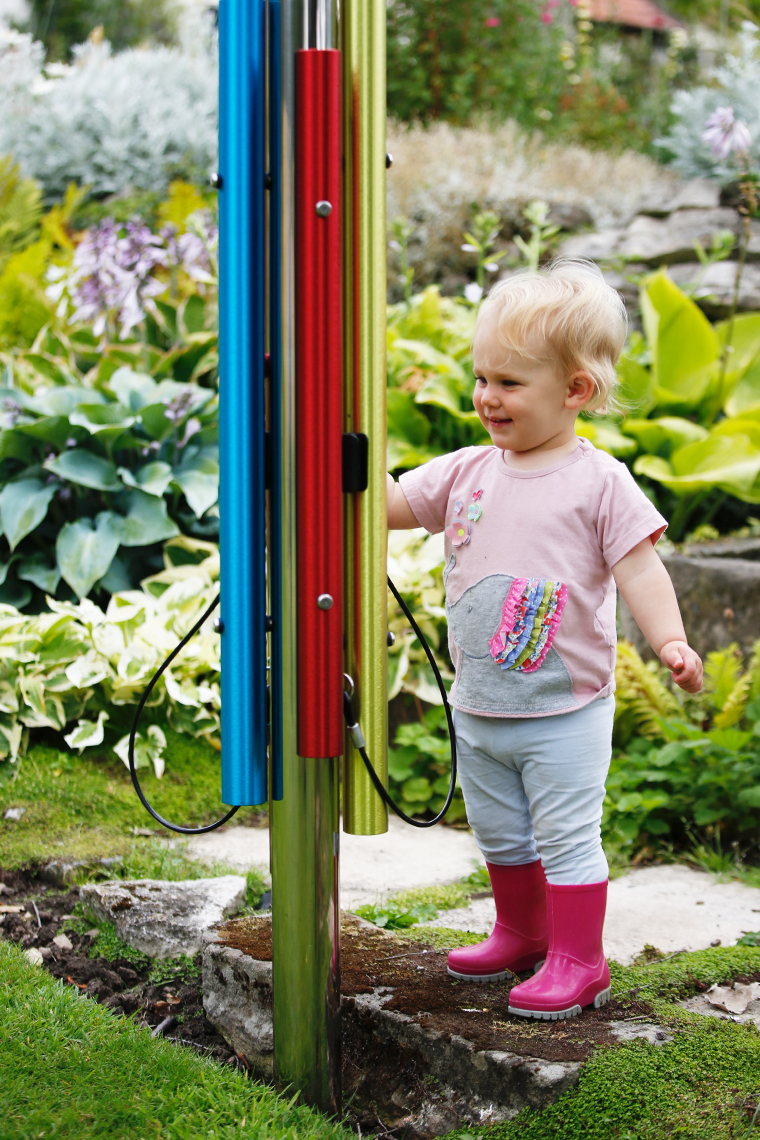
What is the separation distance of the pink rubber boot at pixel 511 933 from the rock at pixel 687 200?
6155mm

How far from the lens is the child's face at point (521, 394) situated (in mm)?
1774

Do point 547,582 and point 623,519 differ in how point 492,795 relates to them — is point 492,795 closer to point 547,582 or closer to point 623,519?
point 547,582

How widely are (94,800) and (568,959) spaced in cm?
171

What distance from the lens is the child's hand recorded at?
1.64 m

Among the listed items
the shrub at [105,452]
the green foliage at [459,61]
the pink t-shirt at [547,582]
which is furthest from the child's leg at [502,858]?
the green foliage at [459,61]

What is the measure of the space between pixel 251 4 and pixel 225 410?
59 cm

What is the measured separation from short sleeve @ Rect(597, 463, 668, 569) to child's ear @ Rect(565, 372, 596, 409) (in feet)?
0.47

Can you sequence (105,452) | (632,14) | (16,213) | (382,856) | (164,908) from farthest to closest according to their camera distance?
(632,14) < (16,213) < (105,452) < (382,856) < (164,908)

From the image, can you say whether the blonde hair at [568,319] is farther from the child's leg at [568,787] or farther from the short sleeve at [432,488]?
the child's leg at [568,787]

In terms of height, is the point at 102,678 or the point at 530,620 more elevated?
the point at 530,620

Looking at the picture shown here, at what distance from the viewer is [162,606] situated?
3.64 meters

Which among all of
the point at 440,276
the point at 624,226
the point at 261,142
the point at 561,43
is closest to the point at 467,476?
the point at 261,142

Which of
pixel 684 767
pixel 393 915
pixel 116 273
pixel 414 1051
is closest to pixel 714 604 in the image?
pixel 684 767

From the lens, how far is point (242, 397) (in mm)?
1552
